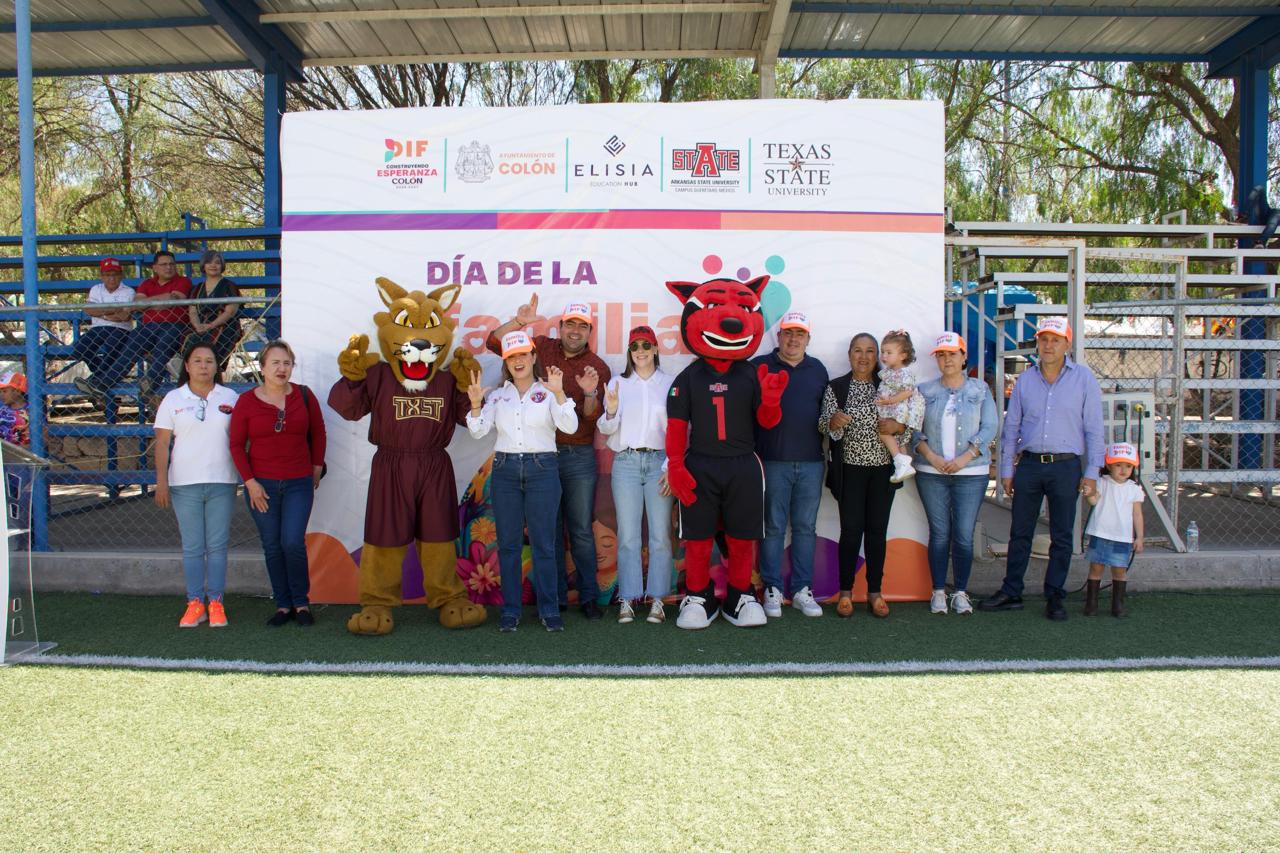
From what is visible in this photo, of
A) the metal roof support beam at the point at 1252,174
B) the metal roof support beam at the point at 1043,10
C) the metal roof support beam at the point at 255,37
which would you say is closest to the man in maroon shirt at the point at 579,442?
the metal roof support beam at the point at 1043,10

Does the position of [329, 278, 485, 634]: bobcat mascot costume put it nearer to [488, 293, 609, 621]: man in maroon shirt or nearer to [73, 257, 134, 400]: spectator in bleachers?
[488, 293, 609, 621]: man in maroon shirt

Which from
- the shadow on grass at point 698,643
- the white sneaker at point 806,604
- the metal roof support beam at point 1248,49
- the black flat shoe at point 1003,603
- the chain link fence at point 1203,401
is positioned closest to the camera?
the shadow on grass at point 698,643

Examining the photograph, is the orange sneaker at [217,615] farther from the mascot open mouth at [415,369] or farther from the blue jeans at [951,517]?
the blue jeans at [951,517]

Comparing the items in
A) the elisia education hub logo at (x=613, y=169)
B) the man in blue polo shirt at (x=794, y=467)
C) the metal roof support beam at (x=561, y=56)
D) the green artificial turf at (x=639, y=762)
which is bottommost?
the green artificial turf at (x=639, y=762)

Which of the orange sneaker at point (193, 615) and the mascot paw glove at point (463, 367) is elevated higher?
the mascot paw glove at point (463, 367)

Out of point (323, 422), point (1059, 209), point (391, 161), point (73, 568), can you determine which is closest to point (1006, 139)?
point (1059, 209)

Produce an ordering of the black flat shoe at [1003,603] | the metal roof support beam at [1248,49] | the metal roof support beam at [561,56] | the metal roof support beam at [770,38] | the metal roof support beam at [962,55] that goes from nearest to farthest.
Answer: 1. the black flat shoe at [1003,603]
2. the metal roof support beam at [770,38]
3. the metal roof support beam at [1248,49]
4. the metal roof support beam at [561,56]
5. the metal roof support beam at [962,55]

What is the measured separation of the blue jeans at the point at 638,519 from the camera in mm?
5184

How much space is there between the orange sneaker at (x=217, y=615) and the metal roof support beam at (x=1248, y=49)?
1077 centimetres

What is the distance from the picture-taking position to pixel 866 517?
17.6 ft

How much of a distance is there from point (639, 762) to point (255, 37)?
8335 millimetres

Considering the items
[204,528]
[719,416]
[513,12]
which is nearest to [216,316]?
[204,528]

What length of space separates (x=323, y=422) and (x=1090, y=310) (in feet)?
18.0

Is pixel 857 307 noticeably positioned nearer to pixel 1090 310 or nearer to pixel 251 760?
pixel 1090 310
